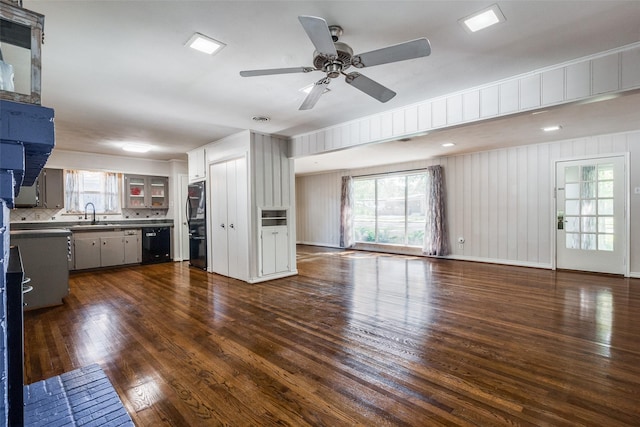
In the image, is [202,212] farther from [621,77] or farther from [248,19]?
[621,77]

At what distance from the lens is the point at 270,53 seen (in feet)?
8.53

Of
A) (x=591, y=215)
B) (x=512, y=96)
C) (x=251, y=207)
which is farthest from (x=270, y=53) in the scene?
(x=591, y=215)

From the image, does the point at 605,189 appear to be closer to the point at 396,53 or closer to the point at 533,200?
the point at 533,200

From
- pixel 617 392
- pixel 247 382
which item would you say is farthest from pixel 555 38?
pixel 247 382

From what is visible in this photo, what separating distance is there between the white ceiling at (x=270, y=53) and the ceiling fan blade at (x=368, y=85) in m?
0.30

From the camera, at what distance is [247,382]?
212 cm

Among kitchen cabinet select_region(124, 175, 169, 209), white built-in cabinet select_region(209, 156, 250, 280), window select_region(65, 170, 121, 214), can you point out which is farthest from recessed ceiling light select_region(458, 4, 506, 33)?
window select_region(65, 170, 121, 214)

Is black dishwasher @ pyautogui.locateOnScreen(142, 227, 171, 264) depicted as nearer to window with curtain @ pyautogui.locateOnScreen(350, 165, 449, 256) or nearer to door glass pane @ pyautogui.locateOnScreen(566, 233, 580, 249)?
window with curtain @ pyautogui.locateOnScreen(350, 165, 449, 256)

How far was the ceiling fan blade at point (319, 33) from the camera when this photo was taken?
169 cm

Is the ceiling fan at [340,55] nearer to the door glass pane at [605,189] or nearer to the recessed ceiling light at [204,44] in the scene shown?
the recessed ceiling light at [204,44]

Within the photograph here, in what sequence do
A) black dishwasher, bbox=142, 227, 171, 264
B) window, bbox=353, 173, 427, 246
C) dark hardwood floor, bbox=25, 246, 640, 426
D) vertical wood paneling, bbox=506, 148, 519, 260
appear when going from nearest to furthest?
dark hardwood floor, bbox=25, 246, 640, 426 < vertical wood paneling, bbox=506, 148, 519, 260 < black dishwasher, bbox=142, 227, 171, 264 < window, bbox=353, 173, 427, 246

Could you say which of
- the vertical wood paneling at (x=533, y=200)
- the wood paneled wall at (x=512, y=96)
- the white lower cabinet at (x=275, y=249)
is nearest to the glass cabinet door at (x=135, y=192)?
the white lower cabinet at (x=275, y=249)

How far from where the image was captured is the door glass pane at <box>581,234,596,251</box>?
5.54 meters

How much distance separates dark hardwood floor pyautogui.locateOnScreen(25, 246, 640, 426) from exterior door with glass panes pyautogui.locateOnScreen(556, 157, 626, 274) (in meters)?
0.78
